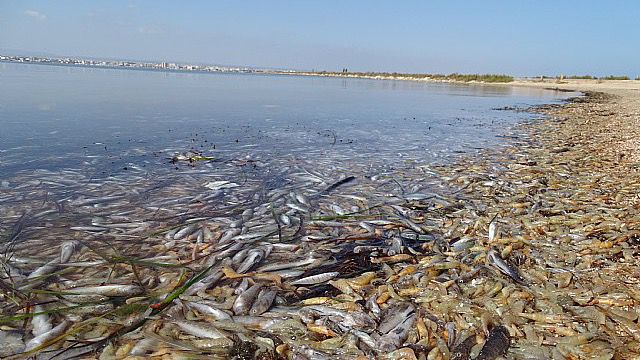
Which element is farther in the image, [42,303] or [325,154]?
[325,154]

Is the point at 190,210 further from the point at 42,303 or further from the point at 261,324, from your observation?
the point at 261,324

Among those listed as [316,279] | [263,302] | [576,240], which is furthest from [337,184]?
[263,302]

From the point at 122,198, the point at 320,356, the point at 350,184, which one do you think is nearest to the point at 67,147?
the point at 122,198

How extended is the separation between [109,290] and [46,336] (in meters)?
0.66

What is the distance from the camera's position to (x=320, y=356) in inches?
110

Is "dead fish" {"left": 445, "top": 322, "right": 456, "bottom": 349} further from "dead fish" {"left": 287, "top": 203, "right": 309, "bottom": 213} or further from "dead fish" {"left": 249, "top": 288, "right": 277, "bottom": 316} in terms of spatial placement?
"dead fish" {"left": 287, "top": 203, "right": 309, "bottom": 213}

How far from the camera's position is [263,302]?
11.0 ft

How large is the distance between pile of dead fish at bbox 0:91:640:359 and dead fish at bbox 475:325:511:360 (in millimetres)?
14

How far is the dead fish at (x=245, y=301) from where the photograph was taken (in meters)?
3.28

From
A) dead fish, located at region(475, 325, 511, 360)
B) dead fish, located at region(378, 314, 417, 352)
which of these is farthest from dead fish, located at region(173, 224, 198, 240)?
dead fish, located at region(475, 325, 511, 360)

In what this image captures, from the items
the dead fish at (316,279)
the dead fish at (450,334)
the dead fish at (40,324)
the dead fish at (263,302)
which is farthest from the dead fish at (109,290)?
the dead fish at (450,334)

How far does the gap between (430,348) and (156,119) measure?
13.5 metres

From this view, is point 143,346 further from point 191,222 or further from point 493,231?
point 493,231

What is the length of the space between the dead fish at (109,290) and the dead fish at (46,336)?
0.42 m
